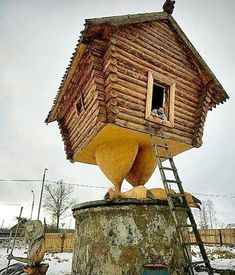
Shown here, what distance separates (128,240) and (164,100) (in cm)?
432

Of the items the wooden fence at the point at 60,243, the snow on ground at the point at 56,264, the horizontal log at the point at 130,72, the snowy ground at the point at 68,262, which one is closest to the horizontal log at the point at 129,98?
the horizontal log at the point at 130,72

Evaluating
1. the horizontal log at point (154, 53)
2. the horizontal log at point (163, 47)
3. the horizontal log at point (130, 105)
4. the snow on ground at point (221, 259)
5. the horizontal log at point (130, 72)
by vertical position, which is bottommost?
the snow on ground at point (221, 259)

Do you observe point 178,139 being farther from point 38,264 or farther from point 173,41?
point 38,264

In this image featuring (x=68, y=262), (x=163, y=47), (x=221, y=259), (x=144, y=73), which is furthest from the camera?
(x=68, y=262)

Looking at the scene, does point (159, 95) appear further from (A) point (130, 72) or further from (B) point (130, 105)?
(B) point (130, 105)

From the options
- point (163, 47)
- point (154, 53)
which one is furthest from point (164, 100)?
point (163, 47)

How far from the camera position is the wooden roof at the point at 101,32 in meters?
7.00

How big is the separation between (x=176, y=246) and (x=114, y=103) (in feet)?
13.5

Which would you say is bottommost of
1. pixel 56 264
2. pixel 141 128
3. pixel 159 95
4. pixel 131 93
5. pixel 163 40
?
pixel 56 264

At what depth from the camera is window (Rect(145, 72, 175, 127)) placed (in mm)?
7676

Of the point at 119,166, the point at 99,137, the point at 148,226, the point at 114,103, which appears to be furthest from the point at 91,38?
the point at 148,226

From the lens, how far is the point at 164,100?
837 centimetres

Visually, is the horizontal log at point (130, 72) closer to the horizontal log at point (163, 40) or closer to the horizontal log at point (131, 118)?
the horizontal log at point (131, 118)

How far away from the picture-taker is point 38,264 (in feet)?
22.5
